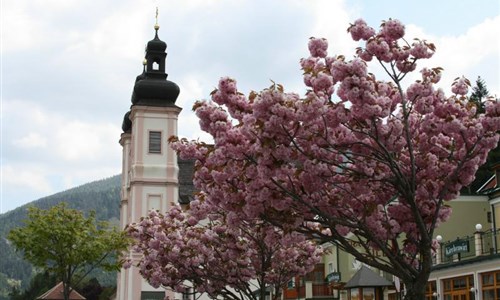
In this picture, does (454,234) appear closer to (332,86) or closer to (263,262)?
(263,262)

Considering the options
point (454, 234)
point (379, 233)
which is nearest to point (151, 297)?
point (454, 234)

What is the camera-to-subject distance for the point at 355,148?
13914 mm

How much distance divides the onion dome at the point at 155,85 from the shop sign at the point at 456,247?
110 feet

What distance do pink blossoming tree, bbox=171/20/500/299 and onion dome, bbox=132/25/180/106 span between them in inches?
1856

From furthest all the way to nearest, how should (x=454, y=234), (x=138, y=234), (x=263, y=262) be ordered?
(x=454, y=234)
(x=138, y=234)
(x=263, y=262)

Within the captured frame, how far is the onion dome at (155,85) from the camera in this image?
61.8 meters

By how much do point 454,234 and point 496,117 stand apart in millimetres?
23879

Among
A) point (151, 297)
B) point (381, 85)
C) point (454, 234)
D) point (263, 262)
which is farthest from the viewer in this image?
point (151, 297)

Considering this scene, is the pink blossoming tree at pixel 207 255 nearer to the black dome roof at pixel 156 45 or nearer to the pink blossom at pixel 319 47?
the pink blossom at pixel 319 47

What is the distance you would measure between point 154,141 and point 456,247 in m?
34.3

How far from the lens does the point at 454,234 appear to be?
36625 millimetres

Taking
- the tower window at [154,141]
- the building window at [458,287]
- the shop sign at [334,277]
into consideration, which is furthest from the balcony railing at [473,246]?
the tower window at [154,141]

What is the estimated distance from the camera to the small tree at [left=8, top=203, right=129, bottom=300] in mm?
37312

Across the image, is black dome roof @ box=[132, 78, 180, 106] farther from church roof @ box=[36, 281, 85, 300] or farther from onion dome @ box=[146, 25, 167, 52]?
church roof @ box=[36, 281, 85, 300]
